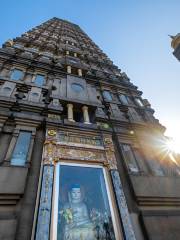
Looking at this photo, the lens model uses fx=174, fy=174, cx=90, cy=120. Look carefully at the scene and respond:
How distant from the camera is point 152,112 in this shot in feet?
34.3

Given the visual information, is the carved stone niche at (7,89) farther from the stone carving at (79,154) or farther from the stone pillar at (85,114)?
the stone carving at (79,154)

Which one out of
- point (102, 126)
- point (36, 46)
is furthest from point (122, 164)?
point (36, 46)

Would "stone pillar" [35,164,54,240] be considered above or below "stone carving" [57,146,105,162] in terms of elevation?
below

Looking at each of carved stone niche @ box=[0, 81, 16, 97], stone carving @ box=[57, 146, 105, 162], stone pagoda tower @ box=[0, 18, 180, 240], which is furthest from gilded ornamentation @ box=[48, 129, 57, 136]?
carved stone niche @ box=[0, 81, 16, 97]

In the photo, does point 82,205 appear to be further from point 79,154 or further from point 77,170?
point 79,154

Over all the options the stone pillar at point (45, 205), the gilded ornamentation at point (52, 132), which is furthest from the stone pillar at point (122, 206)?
A: the gilded ornamentation at point (52, 132)

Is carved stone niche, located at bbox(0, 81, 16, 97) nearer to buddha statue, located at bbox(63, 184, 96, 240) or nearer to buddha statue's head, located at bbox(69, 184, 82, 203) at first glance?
buddha statue's head, located at bbox(69, 184, 82, 203)

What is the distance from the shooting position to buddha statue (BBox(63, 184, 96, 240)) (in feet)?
12.3

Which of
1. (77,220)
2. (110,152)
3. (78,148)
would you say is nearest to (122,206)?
(77,220)

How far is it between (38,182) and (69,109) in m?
3.74

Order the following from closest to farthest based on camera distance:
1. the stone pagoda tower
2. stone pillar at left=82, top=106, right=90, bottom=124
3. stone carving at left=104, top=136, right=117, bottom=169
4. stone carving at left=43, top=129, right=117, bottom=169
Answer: the stone pagoda tower → stone carving at left=43, top=129, right=117, bottom=169 → stone carving at left=104, top=136, right=117, bottom=169 → stone pillar at left=82, top=106, right=90, bottom=124

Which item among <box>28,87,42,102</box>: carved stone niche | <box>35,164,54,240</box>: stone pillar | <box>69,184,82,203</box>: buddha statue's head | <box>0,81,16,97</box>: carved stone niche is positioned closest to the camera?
<box>35,164,54,240</box>: stone pillar

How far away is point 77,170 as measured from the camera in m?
5.14

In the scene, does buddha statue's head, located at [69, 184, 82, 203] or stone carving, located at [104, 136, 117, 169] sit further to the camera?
stone carving, located at [104, 136, 117, 169]
